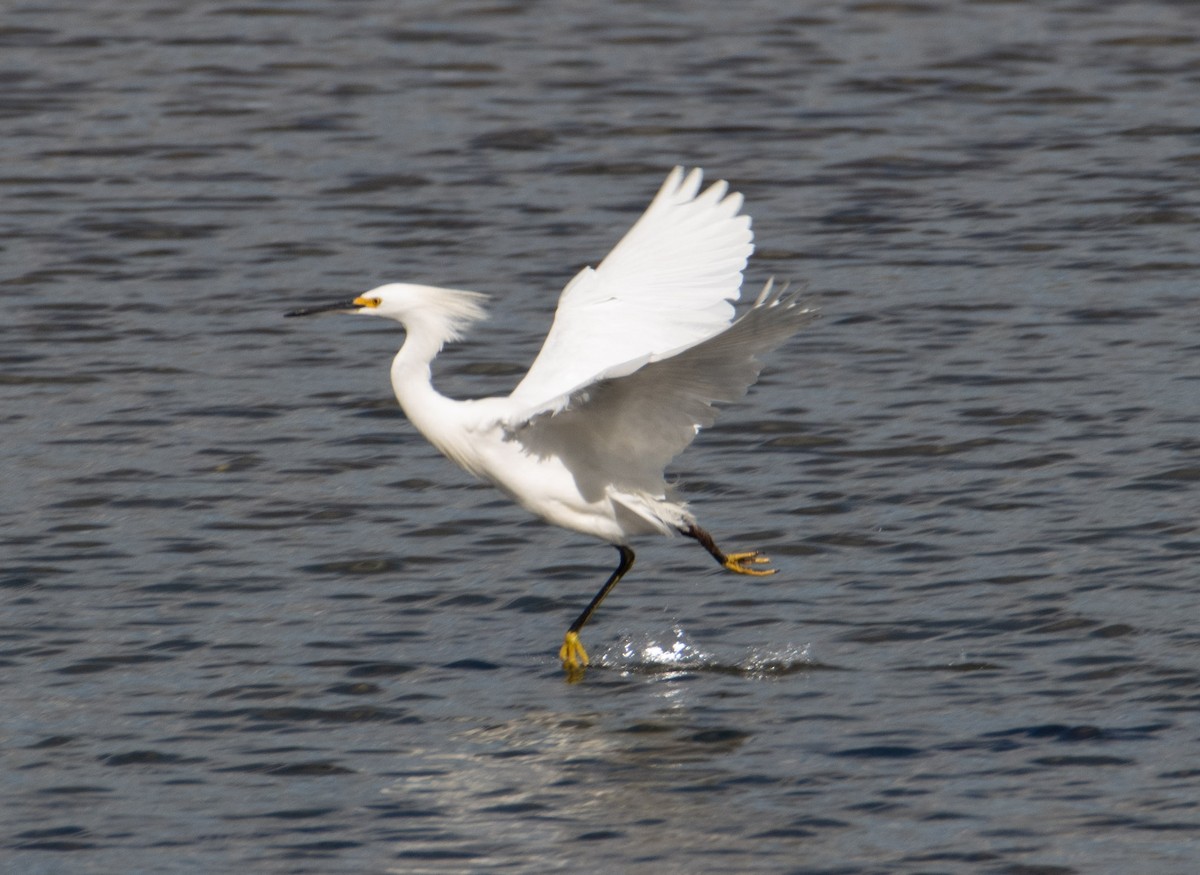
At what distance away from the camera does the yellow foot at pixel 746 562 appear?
809cm

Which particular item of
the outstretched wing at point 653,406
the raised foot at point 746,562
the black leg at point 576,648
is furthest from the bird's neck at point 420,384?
the raised foot at point 746,562

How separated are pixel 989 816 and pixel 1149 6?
39.3 ft

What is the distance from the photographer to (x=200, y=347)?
11.1 m

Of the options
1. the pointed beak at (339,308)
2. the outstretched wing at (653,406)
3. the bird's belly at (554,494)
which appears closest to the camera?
the outstretched wing at (653,406)

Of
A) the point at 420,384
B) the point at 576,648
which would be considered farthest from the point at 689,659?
the point at 420,384

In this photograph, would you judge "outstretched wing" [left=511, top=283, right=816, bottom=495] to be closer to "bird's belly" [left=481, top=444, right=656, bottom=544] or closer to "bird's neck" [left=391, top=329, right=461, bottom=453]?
"bird's belly" [left=481, top=444, right=656, bottom=544]

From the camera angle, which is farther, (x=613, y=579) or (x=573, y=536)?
(x=573, y=536)

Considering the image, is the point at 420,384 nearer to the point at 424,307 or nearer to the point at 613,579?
the point at 424,307

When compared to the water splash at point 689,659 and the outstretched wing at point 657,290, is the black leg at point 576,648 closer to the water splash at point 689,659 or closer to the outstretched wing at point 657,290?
the water splash at point 689,659

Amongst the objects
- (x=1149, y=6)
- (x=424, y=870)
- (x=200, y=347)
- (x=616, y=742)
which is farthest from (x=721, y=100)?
(x=424, y=870)

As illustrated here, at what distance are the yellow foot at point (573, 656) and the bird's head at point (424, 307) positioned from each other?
111 centimetres

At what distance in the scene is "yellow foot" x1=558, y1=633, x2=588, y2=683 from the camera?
25.7 ft

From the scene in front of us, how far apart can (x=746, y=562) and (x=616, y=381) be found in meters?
1.50

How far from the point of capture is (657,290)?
331 inches
